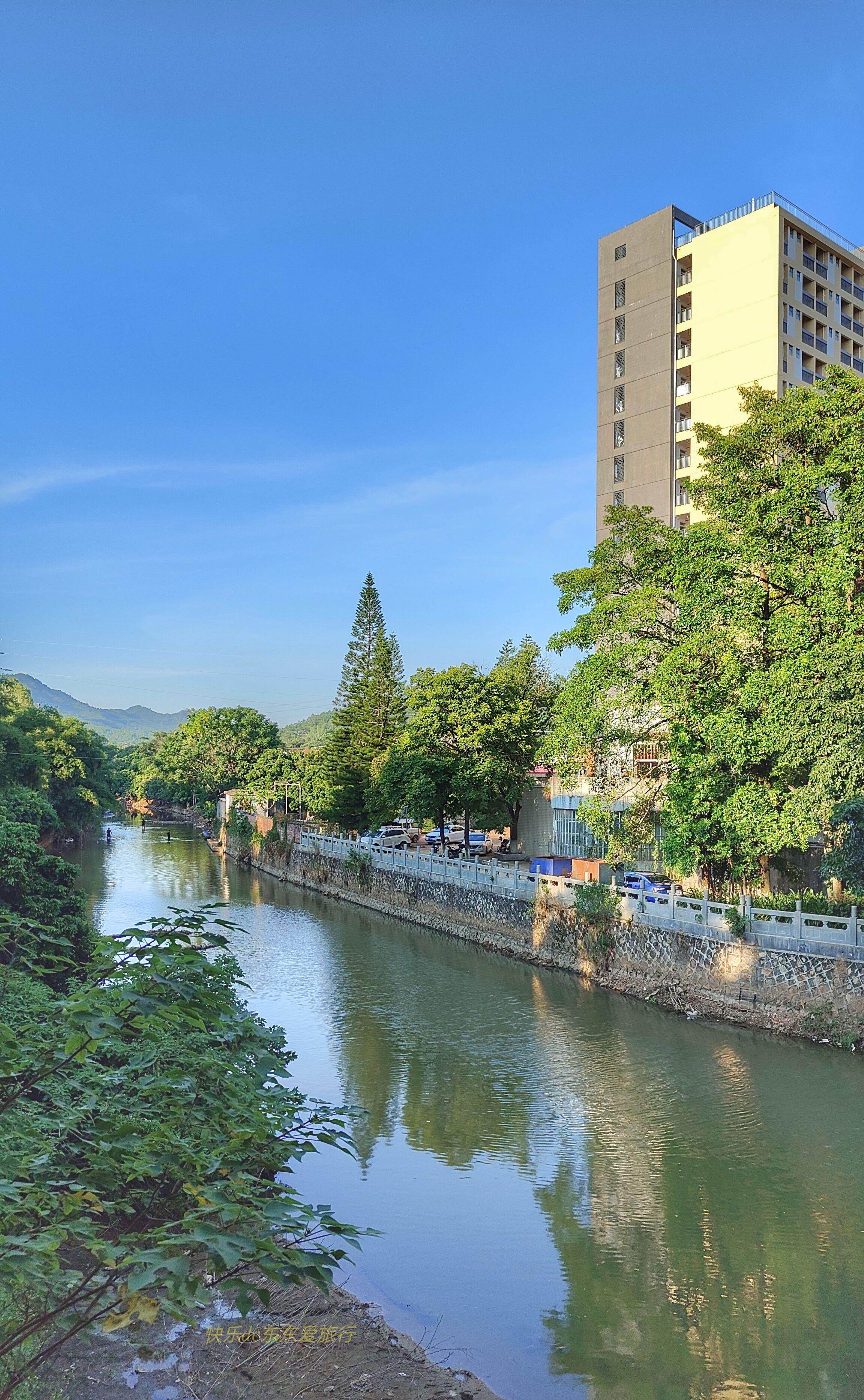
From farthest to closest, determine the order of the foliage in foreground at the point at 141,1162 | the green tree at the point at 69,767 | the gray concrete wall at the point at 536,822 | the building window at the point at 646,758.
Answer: the green tree at the point at 69,767 → the gray concrete wall at the point at 536,822 → the building window at the point at 646,758 → the foliage in foreground at the point at 141,1162

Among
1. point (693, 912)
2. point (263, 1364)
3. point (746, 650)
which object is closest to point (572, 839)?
point (693, 912)

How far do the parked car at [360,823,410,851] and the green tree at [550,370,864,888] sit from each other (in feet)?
49.0

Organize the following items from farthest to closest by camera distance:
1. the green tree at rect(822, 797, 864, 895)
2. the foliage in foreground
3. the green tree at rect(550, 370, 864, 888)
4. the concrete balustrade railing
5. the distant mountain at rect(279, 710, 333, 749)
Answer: the distant mountain at rect(279, 710, 333, 749) < the green tree at rect(550, 370, 864, 888) < the concrete balustrade railing < the green tree at rect(822, 797, 864, 895) < the foliage in foreground

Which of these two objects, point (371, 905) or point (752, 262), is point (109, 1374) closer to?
point (371, 905)

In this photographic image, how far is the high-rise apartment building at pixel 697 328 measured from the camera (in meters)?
33.7

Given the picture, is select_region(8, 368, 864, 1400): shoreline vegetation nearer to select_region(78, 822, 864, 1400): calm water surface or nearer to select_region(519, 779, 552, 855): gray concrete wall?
select_region(519, 779, 552, 855): gray concrete wall

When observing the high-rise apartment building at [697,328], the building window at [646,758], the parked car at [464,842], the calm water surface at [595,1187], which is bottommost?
the calm water surface at [595,1187]

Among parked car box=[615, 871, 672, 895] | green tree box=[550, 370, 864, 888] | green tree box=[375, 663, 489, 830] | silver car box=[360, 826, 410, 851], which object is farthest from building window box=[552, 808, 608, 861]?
green tree box=[550, 370, 864, 888]

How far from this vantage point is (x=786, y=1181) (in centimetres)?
944

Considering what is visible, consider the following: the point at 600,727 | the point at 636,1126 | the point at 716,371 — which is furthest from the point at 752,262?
the point at 636,1126

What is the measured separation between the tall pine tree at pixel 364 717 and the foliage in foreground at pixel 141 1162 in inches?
1121

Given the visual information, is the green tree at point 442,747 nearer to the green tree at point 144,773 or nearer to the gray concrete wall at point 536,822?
the gray concrete wall at point 536,822

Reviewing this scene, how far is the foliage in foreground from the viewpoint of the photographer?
266 cm

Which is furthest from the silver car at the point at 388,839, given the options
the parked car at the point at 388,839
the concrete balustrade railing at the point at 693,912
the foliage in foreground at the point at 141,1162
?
the foliage in foreground at the point at 141,1162
